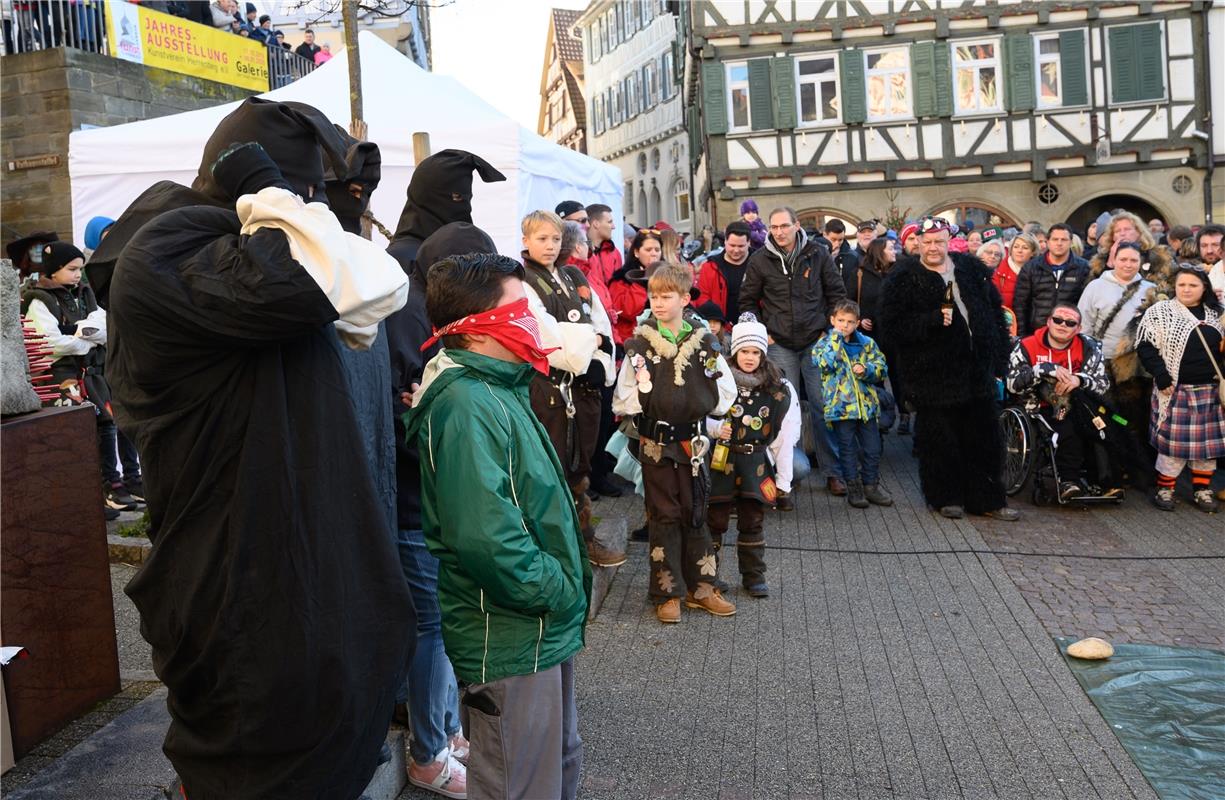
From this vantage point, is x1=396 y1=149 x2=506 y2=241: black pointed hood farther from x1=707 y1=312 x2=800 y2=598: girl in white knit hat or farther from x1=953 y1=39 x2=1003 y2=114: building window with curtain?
x1=953 y1=39 x2=1003 y2=114: building window with curtain

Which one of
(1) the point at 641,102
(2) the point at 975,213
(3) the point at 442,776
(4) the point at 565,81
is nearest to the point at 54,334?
(3) the point at 442,776

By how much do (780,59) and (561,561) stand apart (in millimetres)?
26903

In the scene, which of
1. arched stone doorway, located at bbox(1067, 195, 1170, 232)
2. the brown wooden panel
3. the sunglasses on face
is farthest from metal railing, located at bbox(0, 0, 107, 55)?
arched stone doorway, located at bbox(1067, 195, 1170, 232)

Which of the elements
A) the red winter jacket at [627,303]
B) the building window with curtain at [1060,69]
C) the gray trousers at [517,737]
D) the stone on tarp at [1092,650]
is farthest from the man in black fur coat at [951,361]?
the building window with curtain at [1060,69]

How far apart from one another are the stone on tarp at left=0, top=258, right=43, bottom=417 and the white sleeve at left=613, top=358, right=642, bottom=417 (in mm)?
2747

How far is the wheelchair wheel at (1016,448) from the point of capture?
8.73 metres

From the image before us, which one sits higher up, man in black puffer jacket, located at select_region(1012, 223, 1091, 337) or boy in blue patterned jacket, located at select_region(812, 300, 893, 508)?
man in black puffer jacket, located at select_region(1012, 223, 1091, 337)

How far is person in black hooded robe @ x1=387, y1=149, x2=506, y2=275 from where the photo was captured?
15.1 feet

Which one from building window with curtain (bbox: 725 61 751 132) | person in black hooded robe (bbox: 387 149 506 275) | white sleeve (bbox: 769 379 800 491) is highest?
building window with curtain (bbox: 725 61 751 132)

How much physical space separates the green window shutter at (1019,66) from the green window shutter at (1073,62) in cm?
71

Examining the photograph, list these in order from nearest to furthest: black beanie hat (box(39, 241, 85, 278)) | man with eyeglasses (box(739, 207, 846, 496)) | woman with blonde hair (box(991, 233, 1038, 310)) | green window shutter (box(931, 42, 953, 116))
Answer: black beanie hat (box(39, 241, 85, 278)), man with eyeglasses (box(739, 207, 846, 496)), woman with blonde hair (box(991, 233, 1038, 310)), green window shutter (box(931, 42, 953, 116))

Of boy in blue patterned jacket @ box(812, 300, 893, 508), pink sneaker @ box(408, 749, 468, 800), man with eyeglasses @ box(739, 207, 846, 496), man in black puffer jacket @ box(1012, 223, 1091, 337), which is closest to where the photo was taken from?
pink sneaker @ box(408, 749, 468, 800)

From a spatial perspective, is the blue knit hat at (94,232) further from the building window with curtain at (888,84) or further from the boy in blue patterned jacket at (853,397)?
the building window with curtain at (888,84)

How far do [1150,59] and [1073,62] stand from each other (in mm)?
1687
